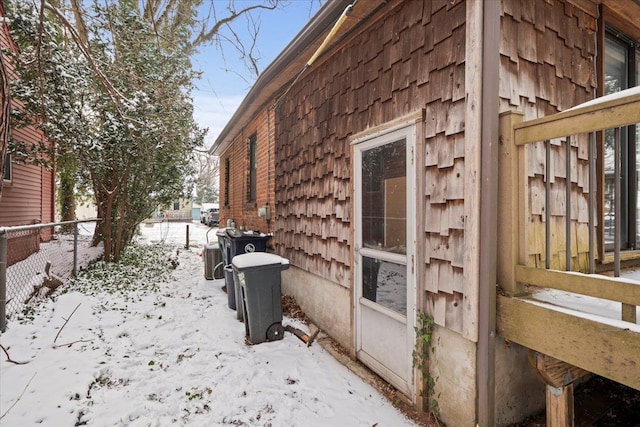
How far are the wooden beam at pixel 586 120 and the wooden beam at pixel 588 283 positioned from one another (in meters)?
0.82

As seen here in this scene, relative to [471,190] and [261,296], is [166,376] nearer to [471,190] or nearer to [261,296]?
[261,296]

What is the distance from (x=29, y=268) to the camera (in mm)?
5414

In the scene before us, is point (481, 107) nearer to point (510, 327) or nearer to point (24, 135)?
point (510, 327)

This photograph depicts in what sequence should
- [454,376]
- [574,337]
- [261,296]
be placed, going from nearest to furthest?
[574,337], [454,376], [261,296]

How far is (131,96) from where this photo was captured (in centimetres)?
748

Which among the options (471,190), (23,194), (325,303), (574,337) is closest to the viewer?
(574,337)

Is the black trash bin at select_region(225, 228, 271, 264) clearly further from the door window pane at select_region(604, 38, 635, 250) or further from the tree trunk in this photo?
the door window pane at select_region(604, 38, 635, 250)

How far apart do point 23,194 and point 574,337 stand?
11.1m

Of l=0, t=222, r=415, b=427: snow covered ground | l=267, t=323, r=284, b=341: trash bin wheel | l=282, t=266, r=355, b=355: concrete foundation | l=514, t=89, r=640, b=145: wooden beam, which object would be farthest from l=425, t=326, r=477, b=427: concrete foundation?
l=267, t=323, r=284, b=341: trash bin wheel

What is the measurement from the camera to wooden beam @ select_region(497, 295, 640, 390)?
1.63 meters

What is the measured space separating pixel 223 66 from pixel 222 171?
7.74 metres

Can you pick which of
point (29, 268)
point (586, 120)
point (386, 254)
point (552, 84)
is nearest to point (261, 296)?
point (386, 254)

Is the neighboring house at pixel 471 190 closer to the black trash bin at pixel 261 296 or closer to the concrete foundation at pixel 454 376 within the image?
the concrete foundation at pixel 454 376

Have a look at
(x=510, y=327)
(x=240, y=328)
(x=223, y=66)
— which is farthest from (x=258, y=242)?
(x=510, y=327)
